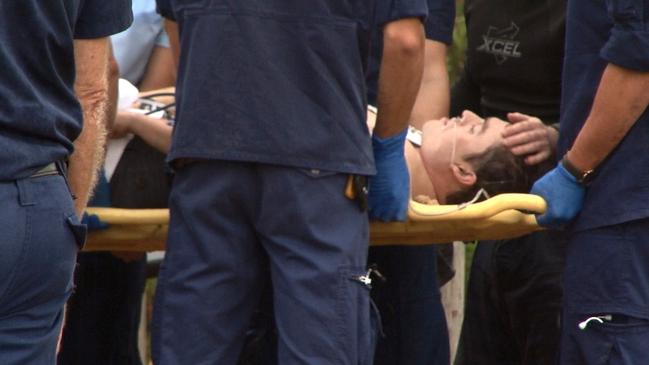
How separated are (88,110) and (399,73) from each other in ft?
3.12

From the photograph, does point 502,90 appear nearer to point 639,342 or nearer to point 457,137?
point 457,137

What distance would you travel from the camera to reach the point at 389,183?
4.05 metres

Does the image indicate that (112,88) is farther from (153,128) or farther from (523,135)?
(523,135)

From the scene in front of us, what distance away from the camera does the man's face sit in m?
4.63

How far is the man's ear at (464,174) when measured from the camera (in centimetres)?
463

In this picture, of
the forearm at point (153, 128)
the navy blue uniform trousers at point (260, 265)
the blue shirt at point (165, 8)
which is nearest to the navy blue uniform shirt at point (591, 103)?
the navy blue uniform trousers at point (260, 265)

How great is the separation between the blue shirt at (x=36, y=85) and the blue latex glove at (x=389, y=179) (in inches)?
45.9

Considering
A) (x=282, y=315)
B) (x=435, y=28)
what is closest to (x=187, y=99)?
(x=282, y=315)

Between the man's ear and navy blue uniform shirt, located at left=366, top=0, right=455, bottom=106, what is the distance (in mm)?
405

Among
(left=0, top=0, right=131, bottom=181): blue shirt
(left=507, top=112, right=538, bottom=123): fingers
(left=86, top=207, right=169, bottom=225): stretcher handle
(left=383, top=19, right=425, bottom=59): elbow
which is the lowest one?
(left=86, top=207, right=169, bottom=225): stretcher handle

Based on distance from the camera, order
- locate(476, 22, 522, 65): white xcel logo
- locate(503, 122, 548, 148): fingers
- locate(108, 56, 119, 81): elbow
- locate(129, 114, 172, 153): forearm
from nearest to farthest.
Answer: locate(108, 56, 119, 81): elbow, locate(129, 114, 172, 153): forearm, locate(503, 122, 548, 148): fingers, locate(476, 22, 522, 65): white xcel logo

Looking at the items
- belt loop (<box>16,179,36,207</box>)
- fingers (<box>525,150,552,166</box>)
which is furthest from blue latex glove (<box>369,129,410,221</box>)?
belt loop (<box>16,179,36,207</box>)

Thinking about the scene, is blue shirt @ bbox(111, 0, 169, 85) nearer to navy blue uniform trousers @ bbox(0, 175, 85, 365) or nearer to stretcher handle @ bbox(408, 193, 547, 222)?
stretcher handle @ bbox(408, 193, 547, 222)

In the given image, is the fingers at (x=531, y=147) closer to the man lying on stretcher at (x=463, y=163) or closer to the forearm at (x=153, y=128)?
the man lying on stretcher at (x=463, y=163)
